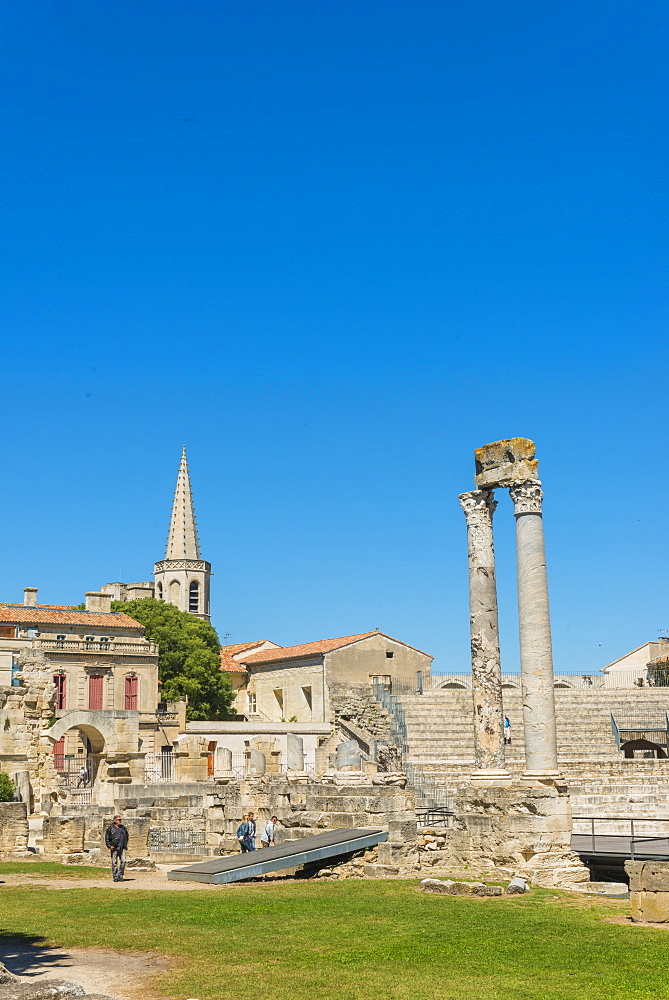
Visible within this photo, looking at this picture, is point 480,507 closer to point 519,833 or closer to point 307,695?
point 519,833

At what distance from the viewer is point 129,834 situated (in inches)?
803

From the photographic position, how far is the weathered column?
17750 millimetres

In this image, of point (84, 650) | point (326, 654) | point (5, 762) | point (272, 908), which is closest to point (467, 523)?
point (272, 908)

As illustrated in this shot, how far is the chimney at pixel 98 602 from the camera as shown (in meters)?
62.3

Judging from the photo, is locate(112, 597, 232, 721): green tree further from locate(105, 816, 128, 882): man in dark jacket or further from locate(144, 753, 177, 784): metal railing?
locate(105, 816, 128, 882): man in dark jacket

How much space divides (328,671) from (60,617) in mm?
16203

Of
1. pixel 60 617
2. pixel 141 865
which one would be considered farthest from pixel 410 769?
pixel 60 617

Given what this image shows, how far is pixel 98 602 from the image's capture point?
62.7m

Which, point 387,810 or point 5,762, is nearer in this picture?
point 387,810

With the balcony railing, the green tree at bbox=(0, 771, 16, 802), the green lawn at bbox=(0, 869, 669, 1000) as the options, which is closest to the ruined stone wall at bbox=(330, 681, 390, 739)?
the balcony railing

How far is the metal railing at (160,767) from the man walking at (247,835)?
11.0 meters

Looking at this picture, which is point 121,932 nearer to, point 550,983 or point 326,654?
point 550,983

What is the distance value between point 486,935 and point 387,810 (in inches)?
298

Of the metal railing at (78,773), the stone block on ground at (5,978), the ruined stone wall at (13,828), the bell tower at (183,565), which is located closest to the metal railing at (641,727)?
the metal railing at (78,773)
